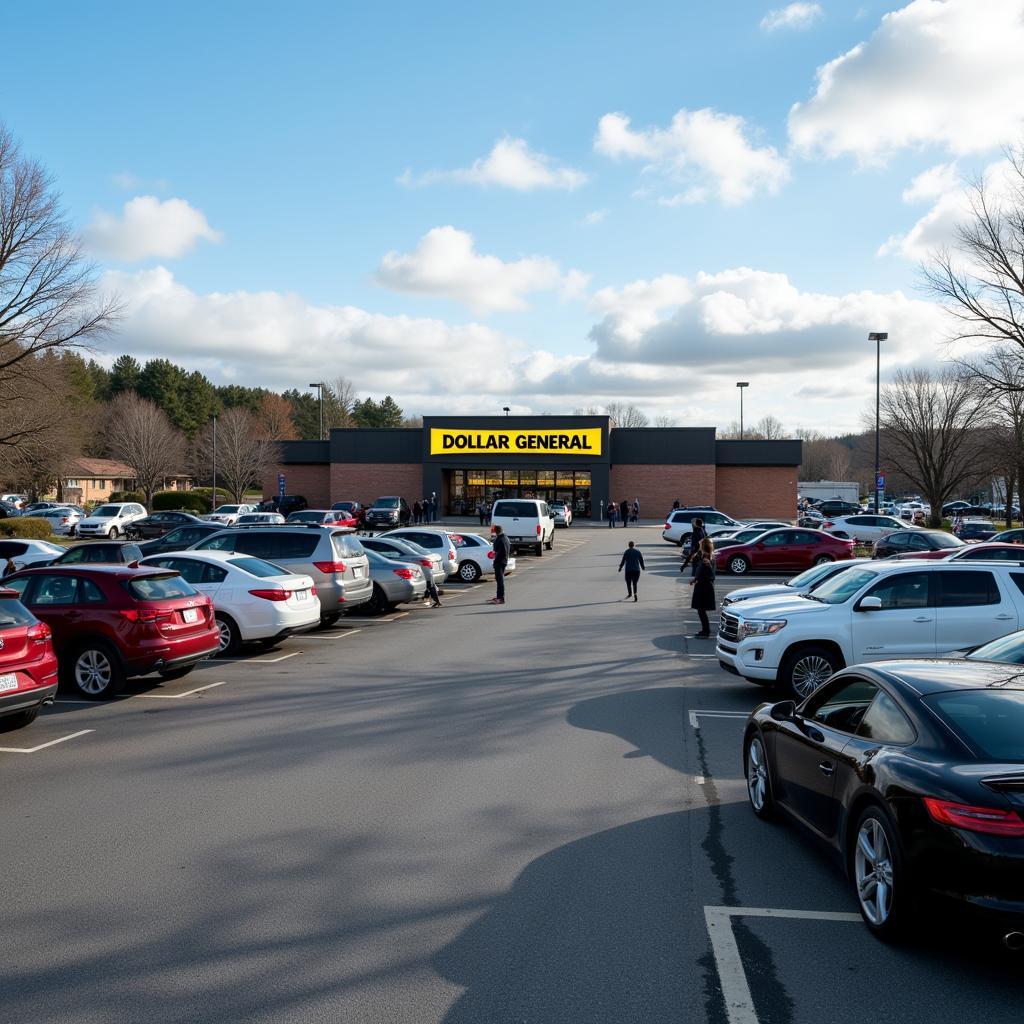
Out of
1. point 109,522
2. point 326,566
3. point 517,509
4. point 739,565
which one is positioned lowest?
point 739,565

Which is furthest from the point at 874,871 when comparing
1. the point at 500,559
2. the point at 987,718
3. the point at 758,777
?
the point at 500,559

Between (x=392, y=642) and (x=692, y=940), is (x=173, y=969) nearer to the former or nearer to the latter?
(x=692, y=940)

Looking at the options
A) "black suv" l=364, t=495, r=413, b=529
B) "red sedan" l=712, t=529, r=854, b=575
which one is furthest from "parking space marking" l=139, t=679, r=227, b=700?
"black suv" l=364, t=495, r=413, b=529

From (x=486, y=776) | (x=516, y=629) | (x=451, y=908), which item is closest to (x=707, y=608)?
(x=516, y=629)

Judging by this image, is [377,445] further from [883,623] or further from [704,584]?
[883,623]

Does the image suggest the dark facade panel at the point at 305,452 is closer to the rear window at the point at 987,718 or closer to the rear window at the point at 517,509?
the rear window at the point at 517,509

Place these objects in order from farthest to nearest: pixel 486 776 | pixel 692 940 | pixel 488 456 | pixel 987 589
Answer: pixel 488 456 < pixel 987 589 < pixel 486 776 < pixel 692 940

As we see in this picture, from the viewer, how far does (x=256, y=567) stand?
49.1 ft

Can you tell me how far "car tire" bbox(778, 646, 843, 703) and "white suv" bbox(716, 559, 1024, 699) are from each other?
12 millimetres

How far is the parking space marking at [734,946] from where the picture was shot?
432 centimetres

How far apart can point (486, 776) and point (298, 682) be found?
5.22 m

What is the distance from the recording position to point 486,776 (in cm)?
818

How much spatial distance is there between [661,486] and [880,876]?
59833 mm

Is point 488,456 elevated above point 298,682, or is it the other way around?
point 488,456
